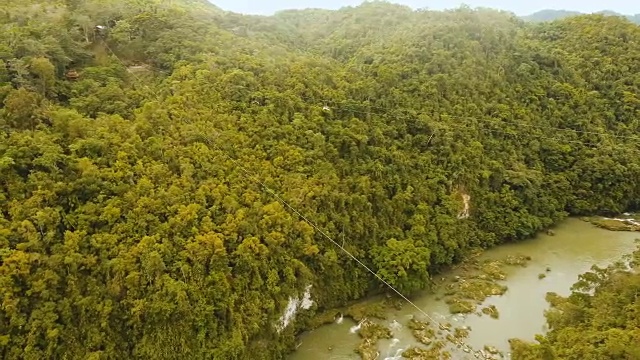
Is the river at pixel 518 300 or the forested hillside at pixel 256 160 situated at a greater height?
the forested hillside at pixel 256 160

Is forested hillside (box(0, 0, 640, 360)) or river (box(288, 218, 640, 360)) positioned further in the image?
river (box(288, 218, 640, 360))

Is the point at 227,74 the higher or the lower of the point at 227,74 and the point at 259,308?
the higher

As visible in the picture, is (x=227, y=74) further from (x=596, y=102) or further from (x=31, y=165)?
(x=596, y=102)

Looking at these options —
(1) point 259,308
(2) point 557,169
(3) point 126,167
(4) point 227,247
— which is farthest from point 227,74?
(2) point 557,169

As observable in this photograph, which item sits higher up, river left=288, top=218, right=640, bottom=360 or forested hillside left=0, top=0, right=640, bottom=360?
forested hillside left=0, top=0, right=640, bottom=360

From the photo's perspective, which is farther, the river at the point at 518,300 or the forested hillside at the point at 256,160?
the river at the point at 518,300
